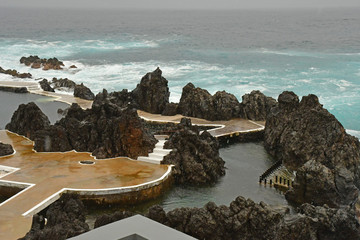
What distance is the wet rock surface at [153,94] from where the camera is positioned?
52562mm

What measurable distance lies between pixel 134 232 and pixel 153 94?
141 feet

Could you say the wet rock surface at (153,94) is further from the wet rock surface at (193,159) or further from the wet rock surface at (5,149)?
the wet rock surface at (5,149)

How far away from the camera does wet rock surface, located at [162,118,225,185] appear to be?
3488 centimetres

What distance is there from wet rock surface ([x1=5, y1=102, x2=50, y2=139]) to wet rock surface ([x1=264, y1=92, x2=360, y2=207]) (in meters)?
19.4

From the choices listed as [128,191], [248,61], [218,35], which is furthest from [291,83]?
[218,35]

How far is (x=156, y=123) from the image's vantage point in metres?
48.6

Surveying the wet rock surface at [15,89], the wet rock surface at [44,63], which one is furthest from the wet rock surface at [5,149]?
the wet rock surface at [44,63]

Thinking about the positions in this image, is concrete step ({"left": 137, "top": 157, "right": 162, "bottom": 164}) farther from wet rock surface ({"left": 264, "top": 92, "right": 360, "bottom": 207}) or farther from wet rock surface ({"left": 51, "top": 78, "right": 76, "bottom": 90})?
wet rock surface ({"left": 51, "top": 78, "right": 76, "bottom": 90})

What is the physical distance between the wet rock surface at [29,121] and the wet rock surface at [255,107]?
19.5 m

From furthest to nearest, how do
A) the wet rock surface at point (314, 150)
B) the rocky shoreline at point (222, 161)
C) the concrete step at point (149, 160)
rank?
the concrete step at point (149, 160) → the wet rock surface at point (314, 150) → the rocky shoreline at point (222, 161)

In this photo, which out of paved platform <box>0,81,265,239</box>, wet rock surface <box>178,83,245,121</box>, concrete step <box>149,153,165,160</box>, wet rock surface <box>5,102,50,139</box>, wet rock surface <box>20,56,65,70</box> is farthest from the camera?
wet rock surface <box>20,56,65,70</box>

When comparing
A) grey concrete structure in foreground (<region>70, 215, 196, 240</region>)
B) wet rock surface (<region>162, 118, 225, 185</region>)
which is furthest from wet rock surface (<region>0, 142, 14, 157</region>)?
grey concrete structure in foreground (<region>70, 215, 196, 240</region>)

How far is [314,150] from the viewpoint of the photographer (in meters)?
36.0

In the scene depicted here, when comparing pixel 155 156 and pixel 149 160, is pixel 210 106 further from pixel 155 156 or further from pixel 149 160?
pixel 149 160
